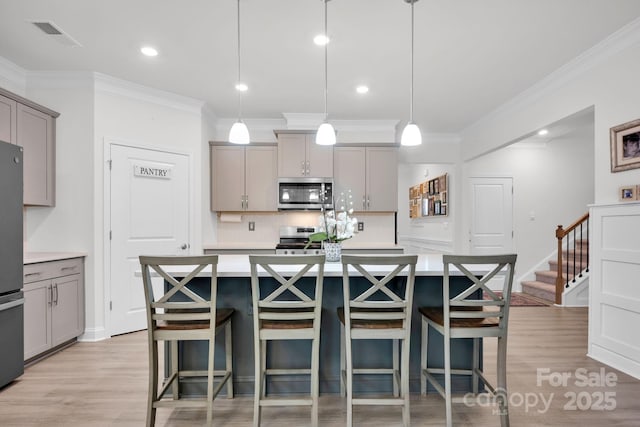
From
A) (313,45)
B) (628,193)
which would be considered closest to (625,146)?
(628,193)

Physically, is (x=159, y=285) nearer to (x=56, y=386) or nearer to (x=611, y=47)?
(x=56, y=386)

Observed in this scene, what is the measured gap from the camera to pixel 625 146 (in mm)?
2885

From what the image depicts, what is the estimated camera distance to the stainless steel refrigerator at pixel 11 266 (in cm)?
255

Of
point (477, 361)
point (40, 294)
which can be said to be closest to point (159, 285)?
→ point (40, 294)

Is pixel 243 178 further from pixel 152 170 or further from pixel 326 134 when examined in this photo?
pixel 326 134

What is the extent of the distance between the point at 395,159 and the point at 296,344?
10.9 ft

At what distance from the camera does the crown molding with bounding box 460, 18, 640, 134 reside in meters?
2.80

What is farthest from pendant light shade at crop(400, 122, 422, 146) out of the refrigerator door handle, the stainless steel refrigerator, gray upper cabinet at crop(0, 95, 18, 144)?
gray upper cabinet at crop(0, 95, 18, 144)

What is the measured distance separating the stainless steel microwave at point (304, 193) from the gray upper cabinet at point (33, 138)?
99.4 inches

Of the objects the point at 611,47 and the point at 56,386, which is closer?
the point at 56,386

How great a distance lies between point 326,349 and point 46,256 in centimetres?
266

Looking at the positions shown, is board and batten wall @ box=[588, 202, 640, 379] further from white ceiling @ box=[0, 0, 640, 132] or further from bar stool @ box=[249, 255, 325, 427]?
bar stool @ box=[249, 255, 325, 427]

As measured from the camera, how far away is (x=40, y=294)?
309 centimetres

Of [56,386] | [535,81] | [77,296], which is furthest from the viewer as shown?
[535,81]
